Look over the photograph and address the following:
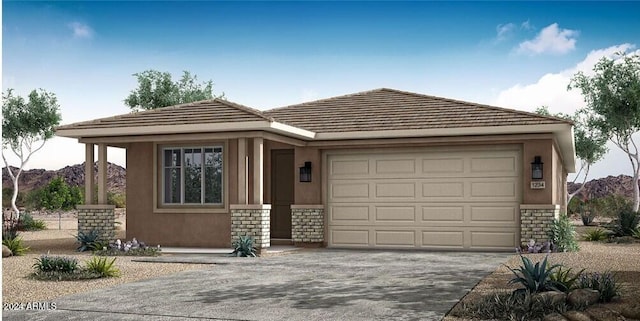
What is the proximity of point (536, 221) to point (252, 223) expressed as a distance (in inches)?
242

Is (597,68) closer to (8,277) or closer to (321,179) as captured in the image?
(321,179)

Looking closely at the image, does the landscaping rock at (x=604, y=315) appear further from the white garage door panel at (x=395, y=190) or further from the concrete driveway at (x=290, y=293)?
the white garage door panel at (x=395, y=190)

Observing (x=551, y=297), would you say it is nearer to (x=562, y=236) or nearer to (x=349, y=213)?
(x=562, y=236)

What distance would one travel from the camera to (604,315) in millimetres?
7137

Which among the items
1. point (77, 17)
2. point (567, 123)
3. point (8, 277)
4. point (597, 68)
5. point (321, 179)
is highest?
point (77, 17)

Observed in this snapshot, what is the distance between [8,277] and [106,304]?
3.87 metres

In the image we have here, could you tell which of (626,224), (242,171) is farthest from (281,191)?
(626,224)

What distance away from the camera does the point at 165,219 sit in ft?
56.4

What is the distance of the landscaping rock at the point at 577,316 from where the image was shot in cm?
701

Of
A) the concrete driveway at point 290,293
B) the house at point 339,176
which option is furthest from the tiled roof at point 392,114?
the concrete driveway at point 290,293

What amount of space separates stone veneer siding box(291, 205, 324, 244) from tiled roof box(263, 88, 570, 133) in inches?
76.5

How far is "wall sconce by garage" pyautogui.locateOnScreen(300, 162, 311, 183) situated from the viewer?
57.6 ft

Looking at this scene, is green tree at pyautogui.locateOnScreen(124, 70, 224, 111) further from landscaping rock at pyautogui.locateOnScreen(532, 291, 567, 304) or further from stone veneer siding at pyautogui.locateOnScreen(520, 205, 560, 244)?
landscaping rock at pyautogui.locateOnScreen(532, 291, 567, 304)

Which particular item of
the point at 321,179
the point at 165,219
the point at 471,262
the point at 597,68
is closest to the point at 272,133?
the point at 321,179
